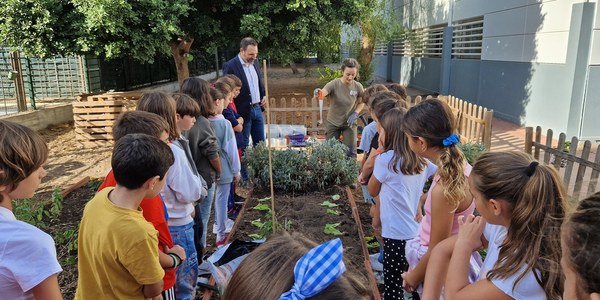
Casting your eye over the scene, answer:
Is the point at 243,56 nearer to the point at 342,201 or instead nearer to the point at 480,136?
the point at 342,201

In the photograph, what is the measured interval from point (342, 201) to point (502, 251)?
3.51 m

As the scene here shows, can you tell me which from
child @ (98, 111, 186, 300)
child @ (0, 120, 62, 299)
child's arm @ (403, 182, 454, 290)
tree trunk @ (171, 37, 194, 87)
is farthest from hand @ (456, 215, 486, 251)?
tree trunk @ (171, 37, 194, 87)

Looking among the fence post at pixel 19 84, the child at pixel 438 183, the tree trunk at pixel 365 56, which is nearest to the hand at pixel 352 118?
the child at pixel 438 183

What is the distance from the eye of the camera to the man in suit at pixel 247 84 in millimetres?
6039

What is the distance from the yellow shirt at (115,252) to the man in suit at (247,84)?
13.4 feet

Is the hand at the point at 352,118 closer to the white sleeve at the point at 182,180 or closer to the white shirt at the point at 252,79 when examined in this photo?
the white shirt at the point at 252,79

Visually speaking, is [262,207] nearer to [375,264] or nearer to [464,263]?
[375,264]

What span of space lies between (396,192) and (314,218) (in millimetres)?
1799

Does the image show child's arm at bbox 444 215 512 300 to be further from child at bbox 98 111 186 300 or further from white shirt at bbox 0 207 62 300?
white shirt at bbox 0 207 62 300

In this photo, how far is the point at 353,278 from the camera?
1209 mm

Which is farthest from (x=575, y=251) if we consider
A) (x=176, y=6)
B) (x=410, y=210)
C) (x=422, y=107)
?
(x=176, y=6)

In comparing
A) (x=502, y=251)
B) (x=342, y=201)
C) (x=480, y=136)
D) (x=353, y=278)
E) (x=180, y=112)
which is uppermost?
(x=180, y=112)

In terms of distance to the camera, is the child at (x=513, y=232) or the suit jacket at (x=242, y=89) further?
the suit jacket at (x=242, y=89)

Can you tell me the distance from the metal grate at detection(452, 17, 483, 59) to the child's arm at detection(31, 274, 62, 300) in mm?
13672
